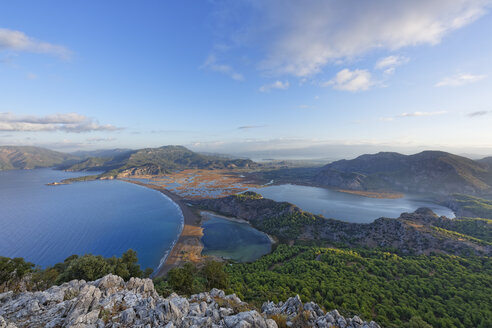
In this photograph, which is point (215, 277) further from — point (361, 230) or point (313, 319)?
point (361, 230)

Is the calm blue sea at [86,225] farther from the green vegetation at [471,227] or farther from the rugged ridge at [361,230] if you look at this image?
the green vegetation at [471,227]

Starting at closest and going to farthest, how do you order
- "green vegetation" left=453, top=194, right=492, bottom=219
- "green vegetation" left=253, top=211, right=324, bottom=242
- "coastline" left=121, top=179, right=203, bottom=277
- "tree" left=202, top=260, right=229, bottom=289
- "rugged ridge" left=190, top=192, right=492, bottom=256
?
"tree" left=202, top=260, right=229, bottom=289 → "rugged ridge" left=190, top=192, right=492, bottom=256 → "coastline" left=121, top=179, right=203, bottom=277 → "green vegetation" left=253, top=211, right=324, bottom=242 → "green vegetation" left=453, top=194, right=492, bottom=219

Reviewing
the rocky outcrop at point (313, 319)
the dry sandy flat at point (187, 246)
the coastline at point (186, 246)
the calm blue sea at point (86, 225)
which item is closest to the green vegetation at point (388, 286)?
the rocky outcrop at point (313, 319)

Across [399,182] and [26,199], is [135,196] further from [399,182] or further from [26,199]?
[399,182]

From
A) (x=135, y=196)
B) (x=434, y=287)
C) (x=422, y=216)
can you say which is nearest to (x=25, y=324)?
(x=434, y=287)

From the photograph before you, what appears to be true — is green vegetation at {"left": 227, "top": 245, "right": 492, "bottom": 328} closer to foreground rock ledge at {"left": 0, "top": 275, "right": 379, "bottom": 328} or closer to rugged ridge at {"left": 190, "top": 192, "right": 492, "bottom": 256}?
rugged ridge at {"left": 190, "top": 192, "right": 492, "bottom": 256}

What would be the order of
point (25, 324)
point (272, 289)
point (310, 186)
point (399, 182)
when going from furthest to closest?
point (310, 186)
point (399, 182)
point (272, 289)
point (25, 324)

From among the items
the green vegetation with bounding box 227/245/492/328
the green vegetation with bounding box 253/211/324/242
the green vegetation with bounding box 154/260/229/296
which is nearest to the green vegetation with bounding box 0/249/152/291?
the green vegetation with bounding box 154/260/229/296
